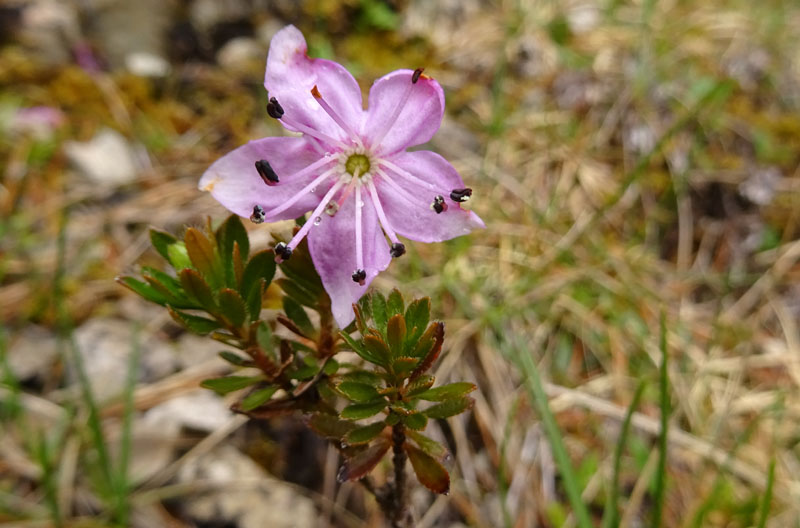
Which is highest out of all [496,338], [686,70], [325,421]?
[686,70]

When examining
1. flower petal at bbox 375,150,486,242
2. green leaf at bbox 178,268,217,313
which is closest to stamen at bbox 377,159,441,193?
flower petal at bbox 375,150,486,242

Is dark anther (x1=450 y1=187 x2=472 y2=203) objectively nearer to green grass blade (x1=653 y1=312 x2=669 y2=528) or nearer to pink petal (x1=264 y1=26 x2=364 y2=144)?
pink petal (x1=264 y1=26 x2=364 y2=144)

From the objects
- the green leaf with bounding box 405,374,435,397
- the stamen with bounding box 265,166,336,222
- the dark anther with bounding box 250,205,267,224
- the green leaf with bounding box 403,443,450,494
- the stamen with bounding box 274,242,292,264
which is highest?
the stamen with bounding box 265,166,336,222

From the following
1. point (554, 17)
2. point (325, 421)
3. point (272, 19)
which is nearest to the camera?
point (325, 421)

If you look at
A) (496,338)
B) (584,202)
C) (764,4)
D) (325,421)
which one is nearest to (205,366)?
(496,338)

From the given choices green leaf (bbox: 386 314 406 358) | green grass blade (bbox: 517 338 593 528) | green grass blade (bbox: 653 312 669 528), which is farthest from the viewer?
green grass blade (bbox: 517 338 593 528)

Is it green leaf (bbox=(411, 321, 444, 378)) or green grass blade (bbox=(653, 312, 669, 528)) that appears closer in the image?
green leaf (bbox=(411, 321, 444, 378))

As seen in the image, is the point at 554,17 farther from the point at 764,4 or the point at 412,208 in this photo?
the point at 412,208

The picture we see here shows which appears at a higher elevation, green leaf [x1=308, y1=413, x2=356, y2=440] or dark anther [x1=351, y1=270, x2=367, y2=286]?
dark anther [x1=351, y1=270, x2=367, y2=286]
